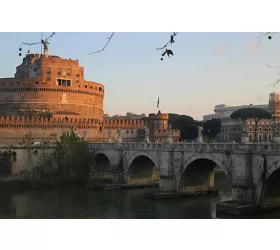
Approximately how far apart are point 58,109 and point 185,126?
19327mm

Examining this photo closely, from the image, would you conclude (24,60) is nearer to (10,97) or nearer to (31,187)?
(10,97)

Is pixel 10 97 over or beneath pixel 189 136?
over

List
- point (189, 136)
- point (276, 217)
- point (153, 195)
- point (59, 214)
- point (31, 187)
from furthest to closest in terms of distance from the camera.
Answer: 1. point (189, 136)
2. point (31, 187)
3. point (153, 195)
4. point (59, 214)
5. point (276, 217)

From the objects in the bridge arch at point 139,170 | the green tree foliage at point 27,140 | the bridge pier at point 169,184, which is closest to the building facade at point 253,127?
the bridge arch at point 139,170

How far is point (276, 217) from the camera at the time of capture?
53.9ft

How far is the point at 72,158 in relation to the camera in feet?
97.9

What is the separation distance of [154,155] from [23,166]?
10214 mm

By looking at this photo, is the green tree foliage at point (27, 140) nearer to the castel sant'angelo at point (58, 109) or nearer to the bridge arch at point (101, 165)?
the castel sant'angelo at point (58, 109)

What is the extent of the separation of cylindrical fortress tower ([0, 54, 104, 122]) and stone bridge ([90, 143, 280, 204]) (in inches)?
388

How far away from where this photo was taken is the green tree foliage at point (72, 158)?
2983 cm

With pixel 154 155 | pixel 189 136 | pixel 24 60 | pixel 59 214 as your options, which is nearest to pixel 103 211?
pixel 59 214

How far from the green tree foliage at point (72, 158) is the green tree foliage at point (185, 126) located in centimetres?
2309

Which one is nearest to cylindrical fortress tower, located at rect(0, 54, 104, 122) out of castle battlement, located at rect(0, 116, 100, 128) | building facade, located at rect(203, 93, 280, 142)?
castle battlement, located at rect(0, 116, 100, 128)

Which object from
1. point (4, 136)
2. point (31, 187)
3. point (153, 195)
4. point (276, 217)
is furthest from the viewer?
point (4, 136)
